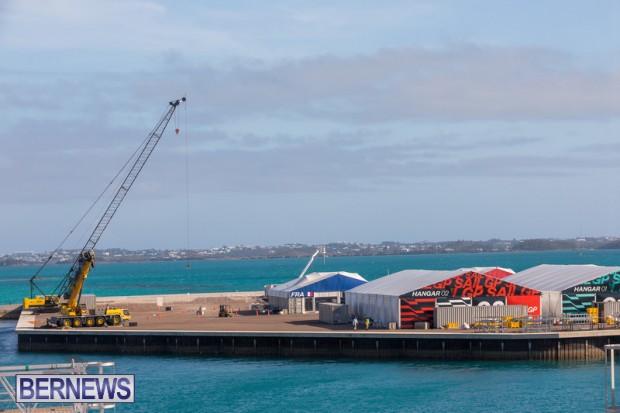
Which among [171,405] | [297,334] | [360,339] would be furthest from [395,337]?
[171,405]

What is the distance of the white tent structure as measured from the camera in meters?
81.2

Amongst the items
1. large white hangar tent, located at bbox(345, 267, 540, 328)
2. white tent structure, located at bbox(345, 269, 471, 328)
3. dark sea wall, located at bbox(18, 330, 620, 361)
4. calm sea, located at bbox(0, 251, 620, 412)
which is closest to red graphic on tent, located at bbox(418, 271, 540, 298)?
large white hangar tent, located at bbox(345, 267, 540, 328)

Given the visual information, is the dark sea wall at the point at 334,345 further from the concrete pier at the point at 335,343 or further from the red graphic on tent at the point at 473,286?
the red graphic on tent at the point at 473,286

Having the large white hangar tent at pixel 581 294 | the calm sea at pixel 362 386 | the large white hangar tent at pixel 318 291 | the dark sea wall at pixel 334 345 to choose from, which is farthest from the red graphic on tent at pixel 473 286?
the large white hangar tent at pixel 318 291

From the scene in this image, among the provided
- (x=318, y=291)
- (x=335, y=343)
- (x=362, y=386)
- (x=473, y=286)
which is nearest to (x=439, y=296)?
(x=473, y=286)

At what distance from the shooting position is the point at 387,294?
269 ft

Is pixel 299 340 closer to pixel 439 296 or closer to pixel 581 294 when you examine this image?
pixel 439 296

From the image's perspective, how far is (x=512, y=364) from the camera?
72.0m

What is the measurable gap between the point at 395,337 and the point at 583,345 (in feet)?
43.0

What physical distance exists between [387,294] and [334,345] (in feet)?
21.6

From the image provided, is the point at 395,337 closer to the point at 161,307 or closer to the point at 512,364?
the point at 512,364

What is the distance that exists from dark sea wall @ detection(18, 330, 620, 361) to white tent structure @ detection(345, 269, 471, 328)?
4.61 metres

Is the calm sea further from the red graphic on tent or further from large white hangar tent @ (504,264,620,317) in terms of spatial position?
large white hangar tent @ (504,264,620,317)

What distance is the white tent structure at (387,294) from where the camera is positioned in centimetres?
8119
